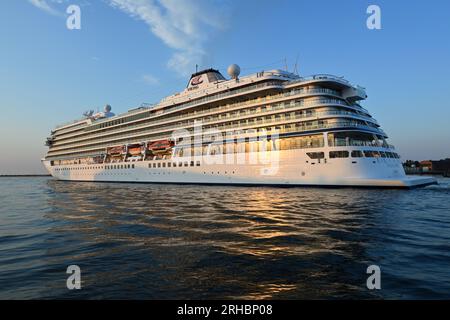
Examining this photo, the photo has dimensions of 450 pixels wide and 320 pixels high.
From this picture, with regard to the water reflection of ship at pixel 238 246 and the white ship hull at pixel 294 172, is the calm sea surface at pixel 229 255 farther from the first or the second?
the white ship hull at pixel 294 172

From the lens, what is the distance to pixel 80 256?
8508 millimetres

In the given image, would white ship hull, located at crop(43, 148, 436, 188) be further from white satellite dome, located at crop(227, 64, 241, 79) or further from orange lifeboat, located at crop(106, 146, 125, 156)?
white satellite dome, located at crop(227, 64, 241, 79)

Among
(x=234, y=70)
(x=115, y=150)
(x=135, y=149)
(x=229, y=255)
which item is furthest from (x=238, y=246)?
(x=115, y=150)

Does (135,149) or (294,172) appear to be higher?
(135,149)

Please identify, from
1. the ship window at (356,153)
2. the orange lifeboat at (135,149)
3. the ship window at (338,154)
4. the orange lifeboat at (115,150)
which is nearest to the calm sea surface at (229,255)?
the ship window at (356,153)

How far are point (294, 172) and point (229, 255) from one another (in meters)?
25.8

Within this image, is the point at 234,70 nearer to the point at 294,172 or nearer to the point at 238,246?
the point at 294,172

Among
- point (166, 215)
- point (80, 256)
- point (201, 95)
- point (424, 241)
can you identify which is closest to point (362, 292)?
point (424, 241)

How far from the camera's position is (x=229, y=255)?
823cm

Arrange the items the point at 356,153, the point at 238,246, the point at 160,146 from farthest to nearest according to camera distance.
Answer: the point at 160,146 < the point at 356,153 < the point at 238,246

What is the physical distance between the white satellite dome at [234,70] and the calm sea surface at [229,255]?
34569 millimetres

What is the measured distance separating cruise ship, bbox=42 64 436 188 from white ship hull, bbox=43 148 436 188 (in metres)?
0.11
